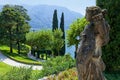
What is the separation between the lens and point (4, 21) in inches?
2297

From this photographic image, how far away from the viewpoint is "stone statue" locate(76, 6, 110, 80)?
7309 millimetres

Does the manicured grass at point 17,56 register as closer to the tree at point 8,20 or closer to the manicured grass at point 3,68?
the tree at point 8,20

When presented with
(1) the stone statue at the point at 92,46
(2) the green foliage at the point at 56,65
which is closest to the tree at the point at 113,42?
(2) the green foliage at the point at 56,65

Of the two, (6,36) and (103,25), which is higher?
(103,25)

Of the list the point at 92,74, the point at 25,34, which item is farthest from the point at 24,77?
the point at 25,34

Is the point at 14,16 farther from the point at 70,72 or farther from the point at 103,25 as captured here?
the point at 103,25

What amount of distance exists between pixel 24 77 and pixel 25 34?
145 ft

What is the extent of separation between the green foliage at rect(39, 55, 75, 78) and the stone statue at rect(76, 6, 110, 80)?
41.6 feet

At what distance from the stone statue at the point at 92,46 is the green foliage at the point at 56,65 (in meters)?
12.7

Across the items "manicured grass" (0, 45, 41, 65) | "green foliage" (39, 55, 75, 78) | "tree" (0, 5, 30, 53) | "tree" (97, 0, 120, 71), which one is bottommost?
"manicured grass" (0, 45, 41, 65)

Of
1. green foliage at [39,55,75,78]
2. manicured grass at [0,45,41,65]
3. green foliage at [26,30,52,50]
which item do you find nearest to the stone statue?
green foliage at [39,55,75,78]

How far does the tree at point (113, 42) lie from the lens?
76.6ft

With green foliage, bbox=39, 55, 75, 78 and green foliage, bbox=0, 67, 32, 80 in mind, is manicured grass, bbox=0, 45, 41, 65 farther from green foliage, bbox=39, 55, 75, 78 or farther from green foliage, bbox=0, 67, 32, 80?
green foliage, bbox=0, 67, 32, 80

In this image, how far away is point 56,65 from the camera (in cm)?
2183
